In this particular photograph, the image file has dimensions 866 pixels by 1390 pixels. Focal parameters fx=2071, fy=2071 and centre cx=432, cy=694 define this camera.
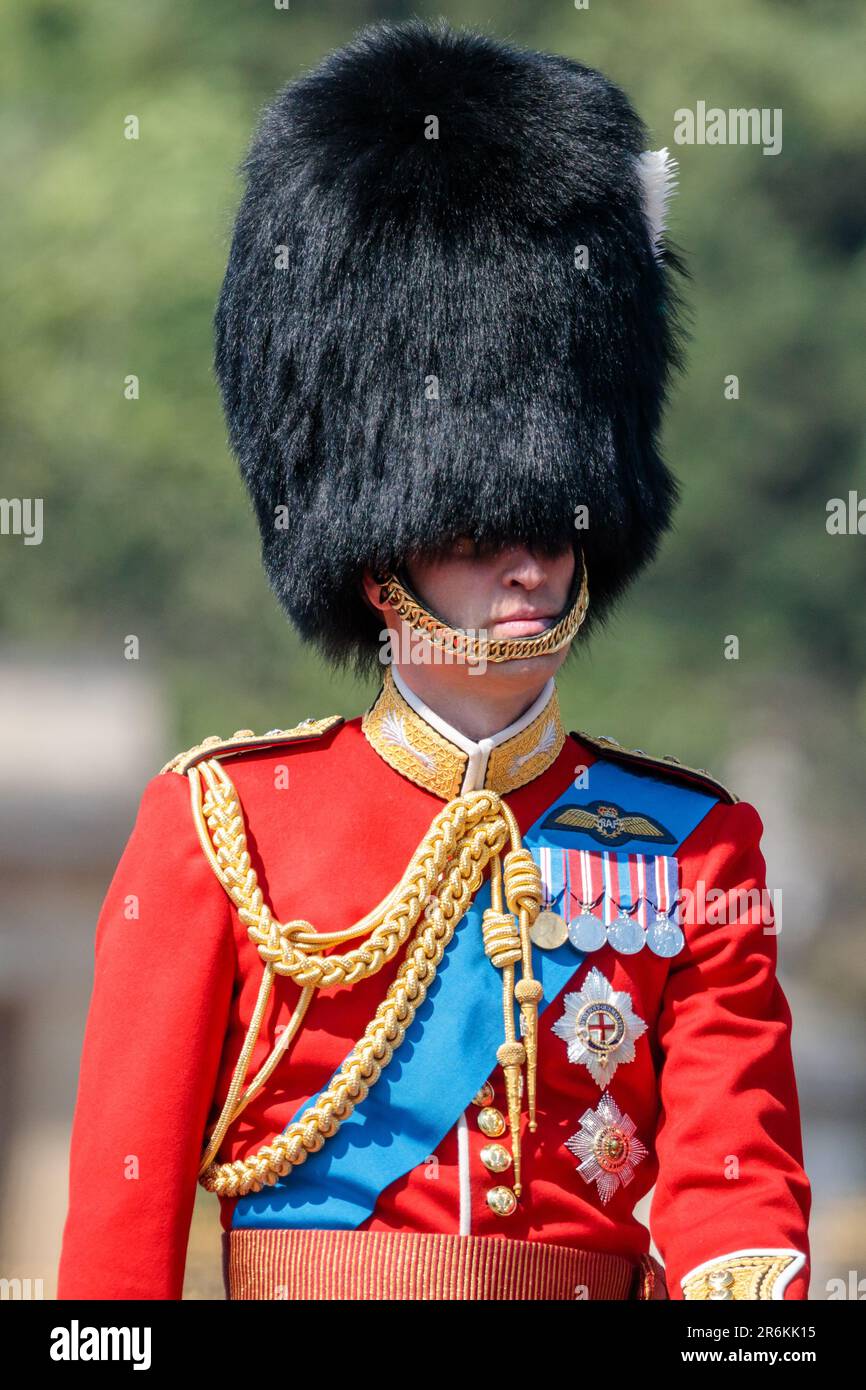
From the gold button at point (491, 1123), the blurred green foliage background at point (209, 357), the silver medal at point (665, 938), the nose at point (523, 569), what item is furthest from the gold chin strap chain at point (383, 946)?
the blurred green foliage background at point (209, 357)

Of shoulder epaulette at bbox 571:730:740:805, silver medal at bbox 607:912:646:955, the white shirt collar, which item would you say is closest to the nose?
the white shirt collar

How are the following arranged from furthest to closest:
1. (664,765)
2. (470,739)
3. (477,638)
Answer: (664,765)
(470,739)
(477,638)

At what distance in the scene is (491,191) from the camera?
2117 mm

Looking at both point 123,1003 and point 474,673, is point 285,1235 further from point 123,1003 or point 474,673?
point 474,673

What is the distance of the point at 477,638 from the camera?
2014 mm

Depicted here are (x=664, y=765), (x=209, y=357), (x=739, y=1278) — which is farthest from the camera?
(x=209, y=357)

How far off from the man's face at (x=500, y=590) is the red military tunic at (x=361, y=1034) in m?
0.11

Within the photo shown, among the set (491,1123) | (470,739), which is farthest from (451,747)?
(491,1123)

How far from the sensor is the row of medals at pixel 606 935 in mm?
2066

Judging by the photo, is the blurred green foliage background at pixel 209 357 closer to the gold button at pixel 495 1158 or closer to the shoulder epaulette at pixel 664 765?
the shoulder epaulette at pixel 664 765

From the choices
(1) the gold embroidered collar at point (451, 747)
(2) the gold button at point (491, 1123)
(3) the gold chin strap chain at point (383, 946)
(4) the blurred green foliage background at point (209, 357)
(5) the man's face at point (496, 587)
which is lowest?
(2) the gold button at point (491, 1123)

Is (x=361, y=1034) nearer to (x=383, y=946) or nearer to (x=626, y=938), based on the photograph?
(x=383, y=946)

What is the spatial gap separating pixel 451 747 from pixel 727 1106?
0.45 meters
